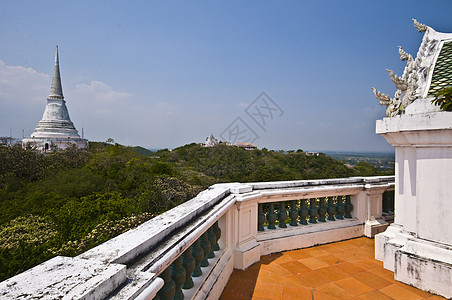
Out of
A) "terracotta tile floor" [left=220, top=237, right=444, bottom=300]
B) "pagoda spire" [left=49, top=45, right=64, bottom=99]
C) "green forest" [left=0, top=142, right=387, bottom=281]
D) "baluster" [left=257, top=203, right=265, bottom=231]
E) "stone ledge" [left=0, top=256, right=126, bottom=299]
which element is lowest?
"green forest" [left=0, top=142, right=387, bottom=281]

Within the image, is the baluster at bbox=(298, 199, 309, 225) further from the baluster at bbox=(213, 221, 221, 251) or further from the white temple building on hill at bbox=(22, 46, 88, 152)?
the white temple building on hill at bbox=(22, 46, 88, 152)

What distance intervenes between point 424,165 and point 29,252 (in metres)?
11.7

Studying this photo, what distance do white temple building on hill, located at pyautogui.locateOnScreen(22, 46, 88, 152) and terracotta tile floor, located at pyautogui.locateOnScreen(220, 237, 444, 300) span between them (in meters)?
43.1

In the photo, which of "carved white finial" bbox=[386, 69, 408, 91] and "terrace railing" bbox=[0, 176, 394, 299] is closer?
"terrace railing" bbox=[0, 176, 394, 299]

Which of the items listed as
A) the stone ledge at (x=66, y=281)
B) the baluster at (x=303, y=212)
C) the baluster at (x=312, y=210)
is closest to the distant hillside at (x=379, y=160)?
the baluster at (x=312, y=210)

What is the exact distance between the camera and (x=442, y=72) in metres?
3.79

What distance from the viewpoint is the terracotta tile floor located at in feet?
10.3

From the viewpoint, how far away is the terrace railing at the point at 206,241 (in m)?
1.17

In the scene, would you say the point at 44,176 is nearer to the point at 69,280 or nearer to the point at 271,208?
the point at 271,208

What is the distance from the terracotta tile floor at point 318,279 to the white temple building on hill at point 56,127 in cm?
4314

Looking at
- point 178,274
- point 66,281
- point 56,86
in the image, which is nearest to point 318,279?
point 178,274

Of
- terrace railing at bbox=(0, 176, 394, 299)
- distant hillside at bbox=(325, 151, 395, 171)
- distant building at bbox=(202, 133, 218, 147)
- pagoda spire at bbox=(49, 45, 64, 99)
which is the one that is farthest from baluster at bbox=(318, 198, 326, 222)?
distant building at bbox=(202, 133, 218, 147)

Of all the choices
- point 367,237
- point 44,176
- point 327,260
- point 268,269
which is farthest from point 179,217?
point 44,176

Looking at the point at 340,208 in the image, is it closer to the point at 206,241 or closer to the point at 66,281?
the point at 206,241
